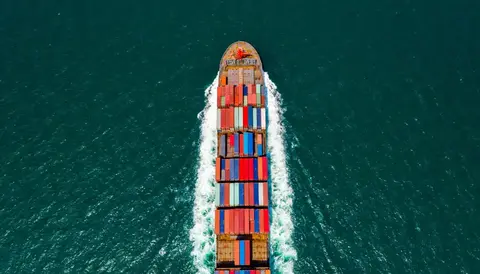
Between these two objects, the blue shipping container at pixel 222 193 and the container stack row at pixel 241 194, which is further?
the blue shipping container at pixel 222 193

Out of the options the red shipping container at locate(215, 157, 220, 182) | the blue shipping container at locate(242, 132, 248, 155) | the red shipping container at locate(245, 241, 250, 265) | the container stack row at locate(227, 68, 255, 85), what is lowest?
the red shipping container at locate(245, 241, 250, 265)

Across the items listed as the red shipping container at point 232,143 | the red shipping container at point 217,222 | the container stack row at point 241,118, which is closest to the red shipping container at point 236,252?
the red shipping container at point 217,222

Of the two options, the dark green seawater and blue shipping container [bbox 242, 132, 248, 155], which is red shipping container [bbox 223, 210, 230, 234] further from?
blue shipping container [bbox 242, 132, 248, 155]

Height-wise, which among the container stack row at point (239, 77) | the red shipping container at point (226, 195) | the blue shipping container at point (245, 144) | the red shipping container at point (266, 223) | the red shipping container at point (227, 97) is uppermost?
the container stack row at point (239, 77)

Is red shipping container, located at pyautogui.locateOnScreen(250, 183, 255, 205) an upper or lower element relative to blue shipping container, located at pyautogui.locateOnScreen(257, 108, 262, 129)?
lower

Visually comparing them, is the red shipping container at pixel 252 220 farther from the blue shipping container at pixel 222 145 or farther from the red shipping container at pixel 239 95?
the red shipping container at pixel 239 95

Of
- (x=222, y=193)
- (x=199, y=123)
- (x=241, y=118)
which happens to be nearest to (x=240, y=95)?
(x=241, y=118)

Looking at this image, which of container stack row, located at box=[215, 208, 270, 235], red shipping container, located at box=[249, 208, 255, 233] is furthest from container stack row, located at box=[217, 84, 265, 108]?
red shipping container, located at box=[249, 208, 255, 233]
